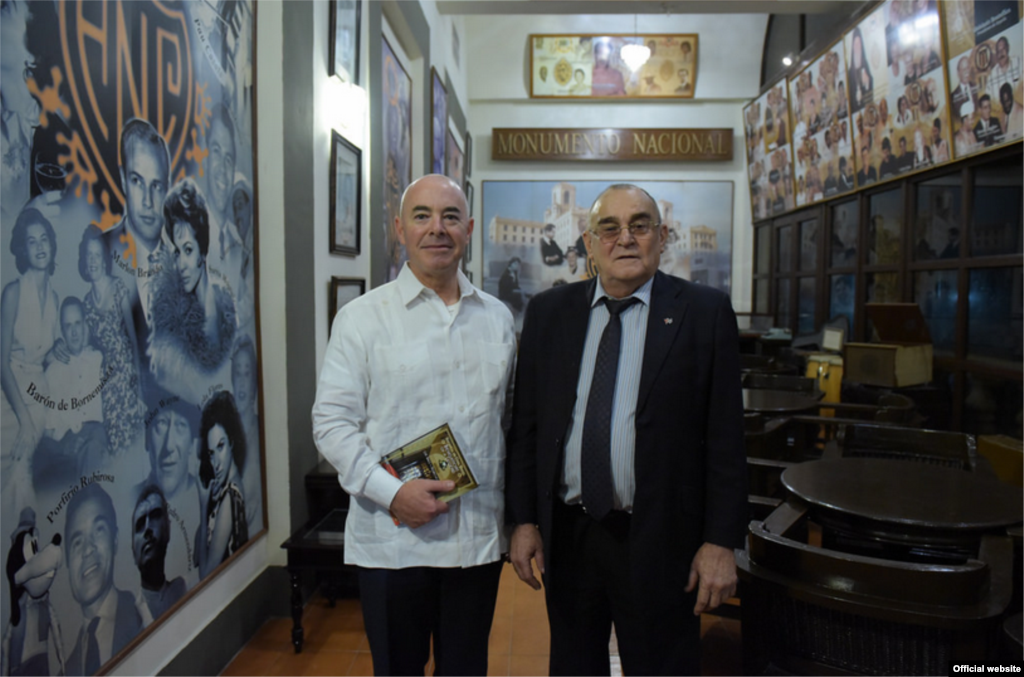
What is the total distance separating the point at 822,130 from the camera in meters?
7.03

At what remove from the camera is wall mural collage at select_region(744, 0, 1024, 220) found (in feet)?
13.9

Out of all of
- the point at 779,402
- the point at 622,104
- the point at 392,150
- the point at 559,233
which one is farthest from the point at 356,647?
the point at 622,104

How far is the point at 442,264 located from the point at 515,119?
32.2 ft

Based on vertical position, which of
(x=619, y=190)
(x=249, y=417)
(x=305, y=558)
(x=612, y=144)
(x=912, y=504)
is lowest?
(x=305, y=558)

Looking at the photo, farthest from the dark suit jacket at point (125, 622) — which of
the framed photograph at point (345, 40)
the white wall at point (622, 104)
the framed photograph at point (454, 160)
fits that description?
the white wall at point (622, 104)

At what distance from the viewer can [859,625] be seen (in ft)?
5.75

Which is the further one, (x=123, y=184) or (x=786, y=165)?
(x=786, y=165)

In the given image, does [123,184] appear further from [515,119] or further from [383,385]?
[515,119]

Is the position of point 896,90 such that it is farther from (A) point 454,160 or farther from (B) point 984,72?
(A) point 454,160

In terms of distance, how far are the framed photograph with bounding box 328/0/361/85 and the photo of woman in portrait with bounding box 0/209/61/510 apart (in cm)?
233

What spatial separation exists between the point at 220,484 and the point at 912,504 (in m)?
2.61

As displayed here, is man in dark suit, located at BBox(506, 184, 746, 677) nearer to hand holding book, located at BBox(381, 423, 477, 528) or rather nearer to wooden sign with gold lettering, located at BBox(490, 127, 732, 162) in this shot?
hand holding book, located at BBox(381, 423, 477, 528)

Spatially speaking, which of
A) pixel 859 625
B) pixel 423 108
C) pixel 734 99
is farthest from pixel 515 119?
pixel 859 625

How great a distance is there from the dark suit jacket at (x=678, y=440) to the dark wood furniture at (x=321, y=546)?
63.0 inches
